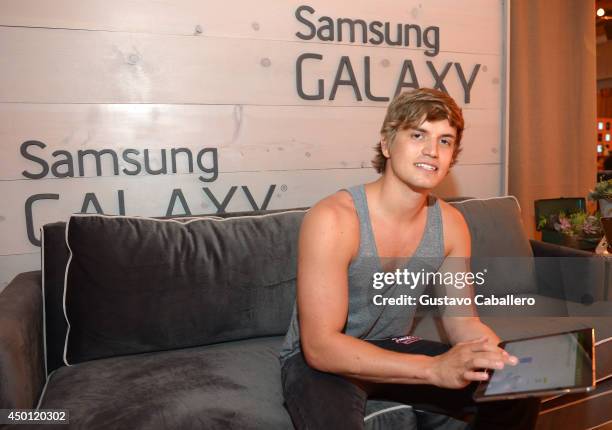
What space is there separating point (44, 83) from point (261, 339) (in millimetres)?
1269

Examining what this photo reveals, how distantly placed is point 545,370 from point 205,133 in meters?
1.58

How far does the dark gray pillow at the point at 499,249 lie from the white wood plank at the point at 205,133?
495mm

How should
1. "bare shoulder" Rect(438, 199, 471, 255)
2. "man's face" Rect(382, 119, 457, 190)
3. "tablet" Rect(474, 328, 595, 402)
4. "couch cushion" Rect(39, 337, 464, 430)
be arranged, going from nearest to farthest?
"tablet" Rect(474, 328, 595, 402)
"couch cushion" Rect(39, 337, 464, 430)
"man's face" Rect(382, 119, 457, 190)
"bare shoulder" Rect(438, 199, 471, 255)

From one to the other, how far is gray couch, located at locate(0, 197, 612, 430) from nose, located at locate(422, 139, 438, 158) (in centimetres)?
66

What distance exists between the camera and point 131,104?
1960 millimetres

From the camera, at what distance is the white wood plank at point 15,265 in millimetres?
1869

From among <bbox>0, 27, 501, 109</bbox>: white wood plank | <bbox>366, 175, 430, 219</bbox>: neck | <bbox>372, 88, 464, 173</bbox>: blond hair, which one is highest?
<bbox>0, 27, 501, 109</bbox>: white wood plank

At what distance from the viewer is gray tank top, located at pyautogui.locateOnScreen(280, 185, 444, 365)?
4.40 ft

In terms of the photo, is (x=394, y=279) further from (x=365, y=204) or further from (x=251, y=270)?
(x=251, y=270)

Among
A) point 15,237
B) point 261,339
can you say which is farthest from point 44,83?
point 261,339

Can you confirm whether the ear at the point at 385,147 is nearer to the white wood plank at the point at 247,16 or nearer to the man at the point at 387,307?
the man at the point at 387,307

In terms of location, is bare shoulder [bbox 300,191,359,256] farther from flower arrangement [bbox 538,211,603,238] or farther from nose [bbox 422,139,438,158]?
flower arrangement [bbox 538,211,603,238]

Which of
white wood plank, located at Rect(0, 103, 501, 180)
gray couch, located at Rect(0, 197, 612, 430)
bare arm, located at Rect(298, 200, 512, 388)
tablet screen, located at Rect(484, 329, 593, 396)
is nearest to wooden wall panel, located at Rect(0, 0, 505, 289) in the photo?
white wood plank, located at Rect(0, 103, 501, 180)

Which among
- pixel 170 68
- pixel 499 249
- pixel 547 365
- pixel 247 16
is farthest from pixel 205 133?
pixel 547 365
